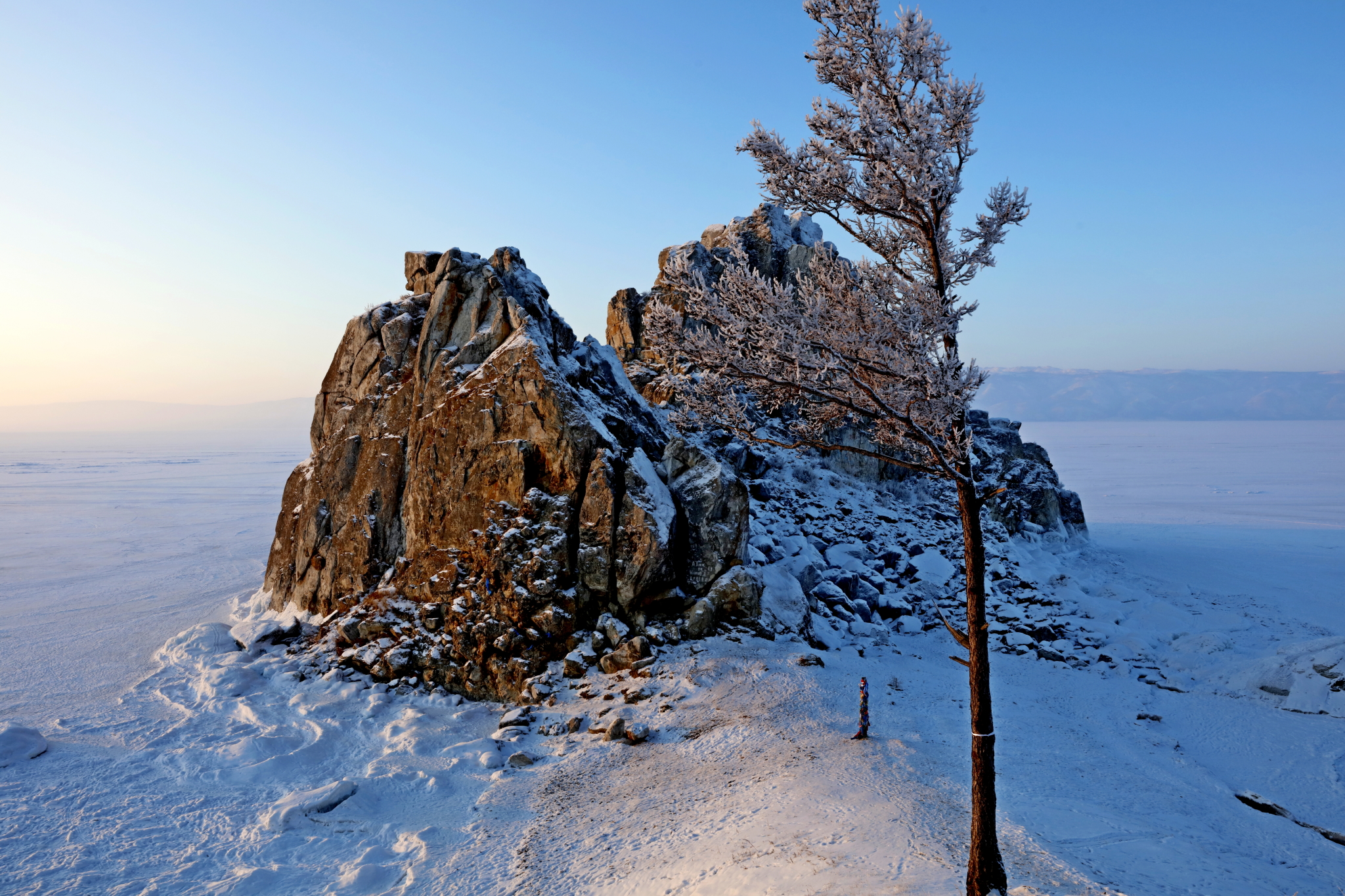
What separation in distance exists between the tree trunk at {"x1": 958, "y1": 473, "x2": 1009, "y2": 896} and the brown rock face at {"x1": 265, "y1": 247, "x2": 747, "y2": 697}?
10.6m

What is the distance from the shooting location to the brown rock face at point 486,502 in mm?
16984

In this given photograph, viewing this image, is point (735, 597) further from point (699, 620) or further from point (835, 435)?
point (835, 435)

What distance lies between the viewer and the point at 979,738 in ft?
23.9

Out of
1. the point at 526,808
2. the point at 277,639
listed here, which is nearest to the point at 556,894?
the point at 526,808

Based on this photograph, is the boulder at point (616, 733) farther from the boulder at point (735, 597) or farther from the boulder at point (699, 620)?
the boulder at point (735, 597)

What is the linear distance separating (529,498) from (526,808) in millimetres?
8219

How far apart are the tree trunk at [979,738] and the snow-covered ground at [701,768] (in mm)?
636

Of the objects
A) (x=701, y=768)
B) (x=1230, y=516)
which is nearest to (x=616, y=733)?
(x=701, y=768)

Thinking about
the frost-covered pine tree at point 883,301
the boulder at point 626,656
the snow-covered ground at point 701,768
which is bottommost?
the snow-covered ground at point 701,768

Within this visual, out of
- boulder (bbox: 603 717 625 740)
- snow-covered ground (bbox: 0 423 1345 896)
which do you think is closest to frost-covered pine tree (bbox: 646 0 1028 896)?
snow-covered ground (bbox: 0 423 1345 896)

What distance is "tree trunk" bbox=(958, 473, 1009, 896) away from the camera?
7.12 meters

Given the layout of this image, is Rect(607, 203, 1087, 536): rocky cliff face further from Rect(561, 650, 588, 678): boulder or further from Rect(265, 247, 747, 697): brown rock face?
Rect(561, 650, 588, 678): boulder

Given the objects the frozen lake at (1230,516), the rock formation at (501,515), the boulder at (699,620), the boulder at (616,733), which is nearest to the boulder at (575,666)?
the rock formation at (501,515)

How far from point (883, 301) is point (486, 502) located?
45.2 ft
